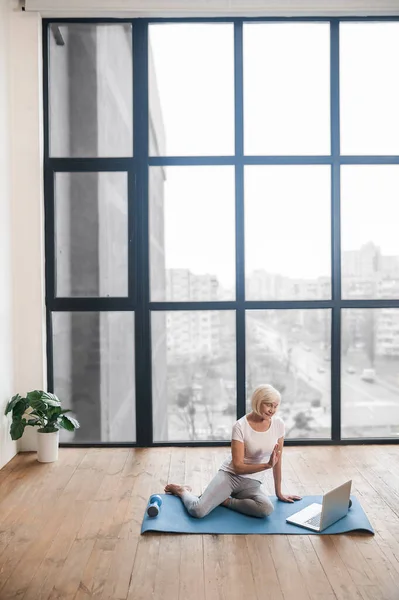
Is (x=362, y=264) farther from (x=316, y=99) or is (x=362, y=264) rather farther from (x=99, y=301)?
(x=99, y=301)

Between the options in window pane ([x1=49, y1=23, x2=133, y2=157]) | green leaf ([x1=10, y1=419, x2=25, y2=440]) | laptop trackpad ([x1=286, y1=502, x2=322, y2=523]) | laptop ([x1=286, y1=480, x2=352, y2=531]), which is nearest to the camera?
laptop ([x1=286, y1=480, x2=352, y2=531])

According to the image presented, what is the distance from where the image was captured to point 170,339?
4.72 metres

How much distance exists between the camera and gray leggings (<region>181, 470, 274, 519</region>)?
3.25 m

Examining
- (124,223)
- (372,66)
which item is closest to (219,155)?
(124,223)

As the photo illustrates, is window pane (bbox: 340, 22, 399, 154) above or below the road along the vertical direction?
above

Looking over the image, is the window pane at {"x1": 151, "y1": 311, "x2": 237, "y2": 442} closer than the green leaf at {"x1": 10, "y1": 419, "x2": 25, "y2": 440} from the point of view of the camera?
No

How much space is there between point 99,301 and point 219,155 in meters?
1.48

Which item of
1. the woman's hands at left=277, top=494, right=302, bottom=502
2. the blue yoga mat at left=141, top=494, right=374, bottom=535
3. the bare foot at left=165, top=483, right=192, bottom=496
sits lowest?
the blue yoga mat at left=141, top=494, right=374, bottom=535

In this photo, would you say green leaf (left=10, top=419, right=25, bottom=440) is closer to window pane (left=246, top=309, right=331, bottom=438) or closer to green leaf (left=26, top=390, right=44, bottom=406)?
green leaf (left=26, top=390, right=44, bottom=406)

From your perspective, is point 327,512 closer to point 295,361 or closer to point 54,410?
point 295,361

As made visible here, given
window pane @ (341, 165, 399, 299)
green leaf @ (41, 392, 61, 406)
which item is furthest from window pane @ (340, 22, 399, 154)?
green leaf @ (41, 392, 61, 406)

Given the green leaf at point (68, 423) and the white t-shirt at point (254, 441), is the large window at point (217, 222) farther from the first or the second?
the white t-shirt at point (254, 441)

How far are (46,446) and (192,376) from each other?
1.22 m

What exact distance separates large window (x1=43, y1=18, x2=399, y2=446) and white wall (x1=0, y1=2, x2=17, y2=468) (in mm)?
336
